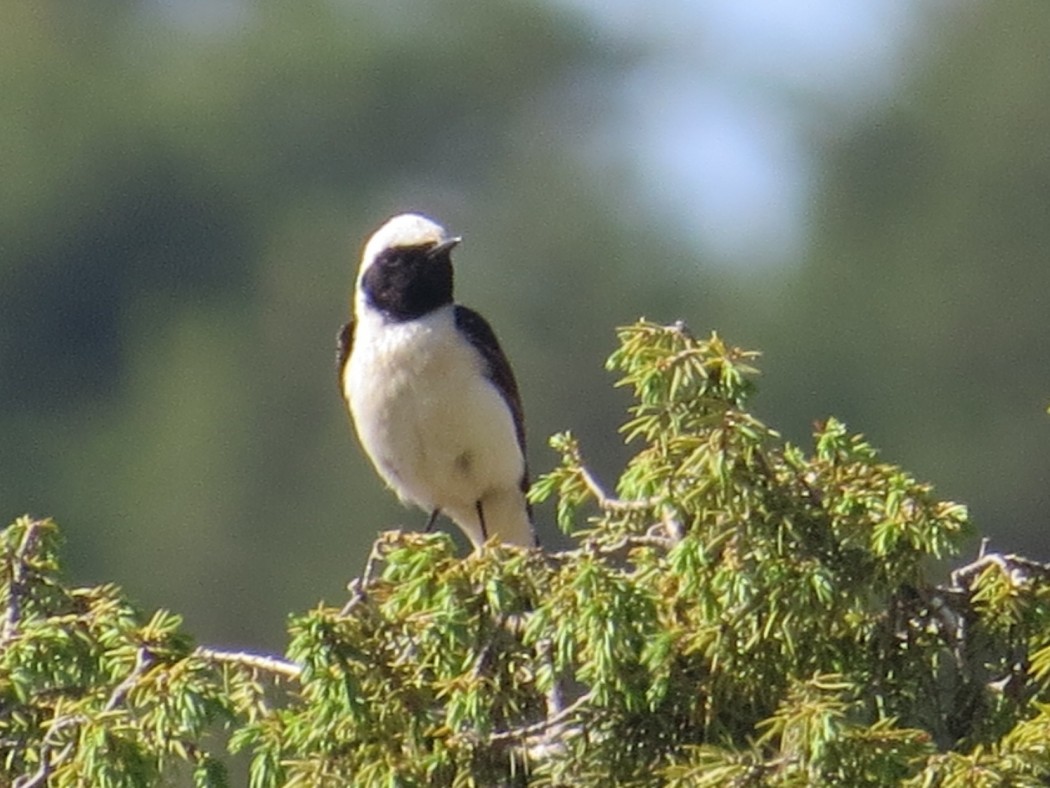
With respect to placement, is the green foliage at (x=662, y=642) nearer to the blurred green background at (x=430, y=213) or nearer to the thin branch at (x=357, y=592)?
the thin branch at (x=357, y=592)

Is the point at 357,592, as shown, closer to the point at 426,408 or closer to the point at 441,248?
the point at 426,408

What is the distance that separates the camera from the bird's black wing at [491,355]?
27.7 ft

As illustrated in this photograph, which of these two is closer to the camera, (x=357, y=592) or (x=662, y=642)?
(x=662, y=642)

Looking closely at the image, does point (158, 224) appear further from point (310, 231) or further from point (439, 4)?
point (439, 4)

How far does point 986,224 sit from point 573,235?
787cm

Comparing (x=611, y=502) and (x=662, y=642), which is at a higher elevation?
(x=611, y=502)

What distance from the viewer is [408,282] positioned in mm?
8484

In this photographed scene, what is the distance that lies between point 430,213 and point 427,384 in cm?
4210

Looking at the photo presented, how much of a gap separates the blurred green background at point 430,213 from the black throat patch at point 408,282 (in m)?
23.8

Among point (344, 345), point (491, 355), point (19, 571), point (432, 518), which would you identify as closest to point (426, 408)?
point (491, 355)

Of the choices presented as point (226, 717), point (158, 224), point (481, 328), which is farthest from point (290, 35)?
point (226, 717)

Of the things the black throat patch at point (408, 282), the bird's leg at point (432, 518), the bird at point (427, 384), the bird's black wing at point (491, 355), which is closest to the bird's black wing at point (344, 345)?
the bird at point (427, 384)

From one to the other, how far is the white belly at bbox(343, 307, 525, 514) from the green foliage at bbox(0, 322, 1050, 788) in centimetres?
322

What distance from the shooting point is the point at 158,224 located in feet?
175
